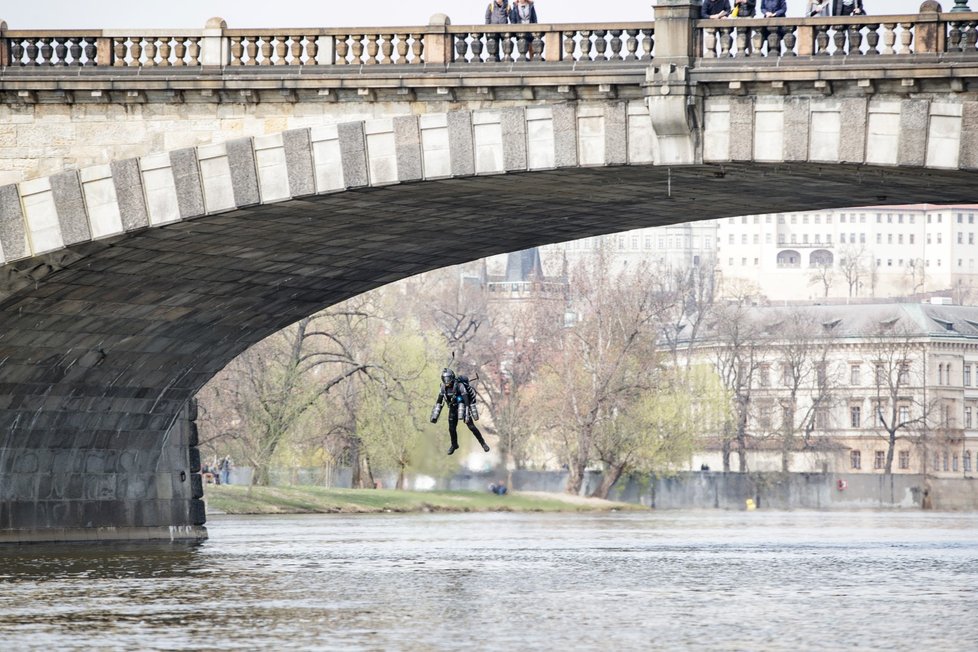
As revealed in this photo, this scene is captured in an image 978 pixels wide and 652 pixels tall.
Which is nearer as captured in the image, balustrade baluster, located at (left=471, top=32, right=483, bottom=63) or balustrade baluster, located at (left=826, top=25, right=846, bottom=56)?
balustrade baluster, located at (left=826, top=25, right=846, bottom=56)

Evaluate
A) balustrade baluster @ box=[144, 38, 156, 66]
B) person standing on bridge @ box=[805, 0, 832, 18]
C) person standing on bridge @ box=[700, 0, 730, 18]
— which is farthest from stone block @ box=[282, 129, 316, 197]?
person standing on bridge @ box=[805, 0, 832, 18]

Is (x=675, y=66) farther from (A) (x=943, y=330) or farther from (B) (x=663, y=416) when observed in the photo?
(A) (x=943, y=330)

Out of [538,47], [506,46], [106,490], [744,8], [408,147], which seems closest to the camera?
[538,47]

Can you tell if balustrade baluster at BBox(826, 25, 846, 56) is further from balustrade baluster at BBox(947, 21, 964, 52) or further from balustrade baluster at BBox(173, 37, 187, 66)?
balustrade baluster at BBox(173, 37, 187, 66)

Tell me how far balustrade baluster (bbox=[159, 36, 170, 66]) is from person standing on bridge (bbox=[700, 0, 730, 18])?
920 cm

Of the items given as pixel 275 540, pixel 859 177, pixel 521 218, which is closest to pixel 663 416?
pixel 275 540

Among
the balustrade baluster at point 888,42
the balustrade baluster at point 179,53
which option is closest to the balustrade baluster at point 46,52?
the balustrade baluster at point 179,53

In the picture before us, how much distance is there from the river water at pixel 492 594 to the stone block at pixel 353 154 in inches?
254

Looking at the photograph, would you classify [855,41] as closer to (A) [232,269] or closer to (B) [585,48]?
(B) [585,48]

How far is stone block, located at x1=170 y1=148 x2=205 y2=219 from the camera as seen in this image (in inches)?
1304

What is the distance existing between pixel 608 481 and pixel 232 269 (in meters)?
52.6

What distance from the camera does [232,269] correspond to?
130 ft

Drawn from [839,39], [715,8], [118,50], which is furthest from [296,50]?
[839,39]

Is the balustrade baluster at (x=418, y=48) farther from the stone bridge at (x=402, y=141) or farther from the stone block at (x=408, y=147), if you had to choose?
the stone block at (x=408, y=147)
